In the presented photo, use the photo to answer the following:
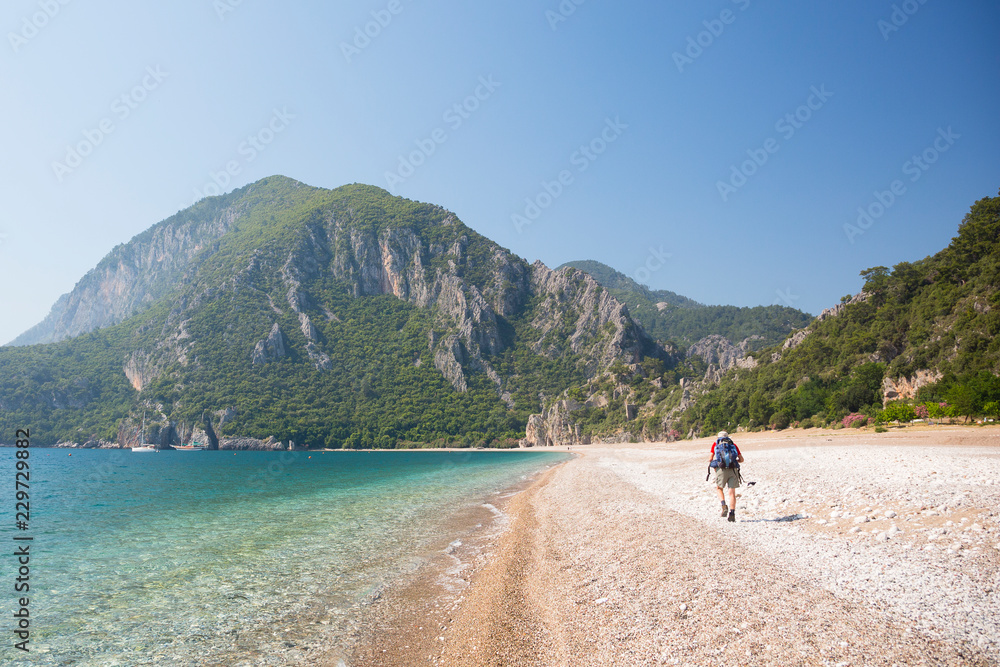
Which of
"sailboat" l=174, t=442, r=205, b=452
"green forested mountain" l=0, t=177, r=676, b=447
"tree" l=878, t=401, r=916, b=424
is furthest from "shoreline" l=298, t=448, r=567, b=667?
"sailboat" l=174, t=442, r=205, b=452

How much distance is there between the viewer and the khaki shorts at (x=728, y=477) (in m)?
11.8

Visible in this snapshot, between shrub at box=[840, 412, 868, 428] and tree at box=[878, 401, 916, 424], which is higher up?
tree at box=[878, 401, 916, 424]

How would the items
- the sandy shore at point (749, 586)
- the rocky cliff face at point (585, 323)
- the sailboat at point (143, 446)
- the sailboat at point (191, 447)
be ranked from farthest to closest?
1. the rocky cliff face at point (585, 323)
2. the sailboat at point (191, 447)
3. the sailboat at point (143, 446)
4. the sandy shore at point (749, 586)

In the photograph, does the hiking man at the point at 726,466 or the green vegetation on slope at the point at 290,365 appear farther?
the green vegetation on slope at the point at 290,365

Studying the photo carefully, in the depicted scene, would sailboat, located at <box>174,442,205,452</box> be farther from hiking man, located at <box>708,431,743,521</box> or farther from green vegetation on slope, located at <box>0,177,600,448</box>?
hiking man, located at <box>708,431,743,521</box>

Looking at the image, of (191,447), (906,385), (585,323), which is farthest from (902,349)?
(191,447)

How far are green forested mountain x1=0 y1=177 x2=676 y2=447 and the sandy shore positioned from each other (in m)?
122

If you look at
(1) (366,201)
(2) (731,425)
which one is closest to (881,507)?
(2) (731,425)

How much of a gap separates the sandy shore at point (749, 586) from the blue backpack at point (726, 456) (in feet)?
4.42

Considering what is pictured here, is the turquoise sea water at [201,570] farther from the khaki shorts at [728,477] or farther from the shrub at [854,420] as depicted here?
the shrub at [854,420]

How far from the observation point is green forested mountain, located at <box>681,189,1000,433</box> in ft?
104

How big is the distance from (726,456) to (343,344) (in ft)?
482

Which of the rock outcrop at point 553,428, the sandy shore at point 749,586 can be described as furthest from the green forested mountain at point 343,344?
the sandy shore at point 749,586

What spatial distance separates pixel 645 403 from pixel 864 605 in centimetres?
11461
